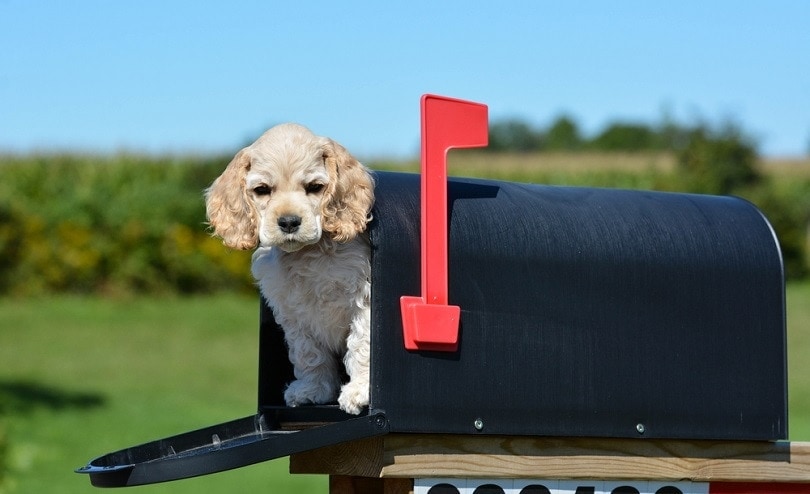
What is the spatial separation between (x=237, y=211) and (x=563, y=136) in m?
40.8

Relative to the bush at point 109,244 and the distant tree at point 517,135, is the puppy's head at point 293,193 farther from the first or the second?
the distant tree at point 517,135

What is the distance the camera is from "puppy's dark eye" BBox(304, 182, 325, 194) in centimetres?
319

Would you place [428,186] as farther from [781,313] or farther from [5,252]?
[5,252]

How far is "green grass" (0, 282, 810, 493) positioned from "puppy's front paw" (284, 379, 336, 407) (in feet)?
23.1

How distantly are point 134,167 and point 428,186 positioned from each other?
19402mm

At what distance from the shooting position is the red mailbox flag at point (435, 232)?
124 inches

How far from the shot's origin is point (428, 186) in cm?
323

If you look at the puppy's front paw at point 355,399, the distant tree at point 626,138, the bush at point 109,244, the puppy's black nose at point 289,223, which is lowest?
the puppy's front paw at point 355,399

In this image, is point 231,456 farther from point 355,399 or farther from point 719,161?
point 719,161

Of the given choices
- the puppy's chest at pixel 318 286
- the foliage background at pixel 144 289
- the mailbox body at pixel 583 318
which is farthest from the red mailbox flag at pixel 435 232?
the foliage background at pixel 144 289

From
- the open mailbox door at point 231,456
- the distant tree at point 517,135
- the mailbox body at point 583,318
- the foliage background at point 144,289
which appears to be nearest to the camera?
the open mailbox door at point 231,456

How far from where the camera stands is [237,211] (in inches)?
129

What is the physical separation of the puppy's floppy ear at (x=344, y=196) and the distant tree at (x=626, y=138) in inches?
1264

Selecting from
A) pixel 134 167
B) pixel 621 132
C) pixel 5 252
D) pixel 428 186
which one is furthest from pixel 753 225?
pixel 621 132
